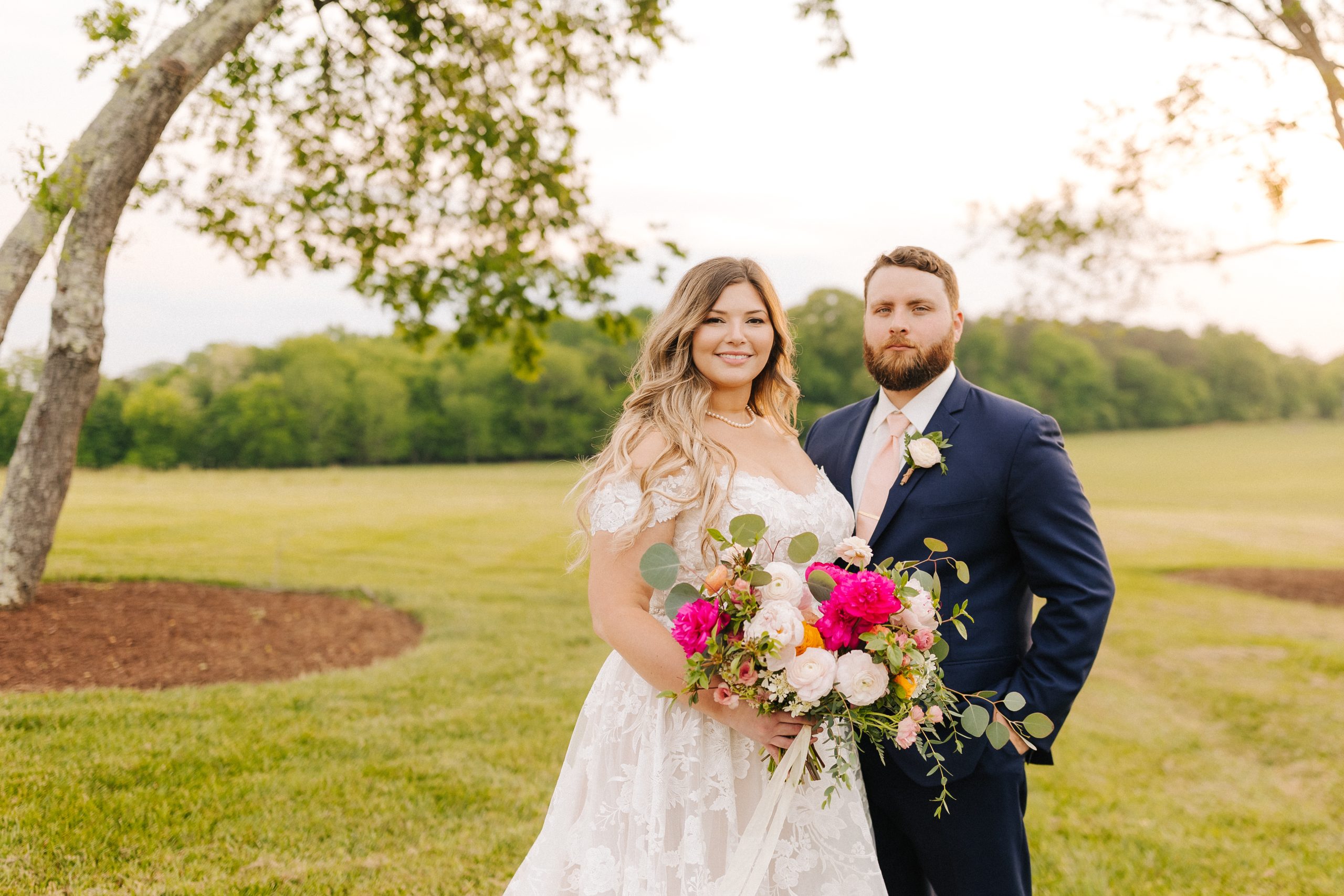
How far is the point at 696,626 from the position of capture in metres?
2.19

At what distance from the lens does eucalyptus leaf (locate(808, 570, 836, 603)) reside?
7.72 ft

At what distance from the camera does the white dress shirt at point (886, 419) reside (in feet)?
10.3

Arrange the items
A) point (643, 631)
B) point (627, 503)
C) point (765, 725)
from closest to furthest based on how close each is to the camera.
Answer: point (765, 725) → point (643, 631) → point (627, 503)

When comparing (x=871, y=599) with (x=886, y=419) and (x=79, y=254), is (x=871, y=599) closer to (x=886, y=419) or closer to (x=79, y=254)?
(x=886, y=419)

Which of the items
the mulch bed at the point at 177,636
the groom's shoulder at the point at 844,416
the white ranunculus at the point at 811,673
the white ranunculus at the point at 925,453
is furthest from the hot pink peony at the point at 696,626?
the mulch bed at the point at 177,636

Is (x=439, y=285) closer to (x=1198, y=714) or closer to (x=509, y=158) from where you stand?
(x=509, y=158)

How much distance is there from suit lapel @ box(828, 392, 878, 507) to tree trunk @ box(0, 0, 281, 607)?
449 centimetres

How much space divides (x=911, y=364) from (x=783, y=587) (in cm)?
127

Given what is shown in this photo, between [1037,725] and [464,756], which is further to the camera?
[464,756]

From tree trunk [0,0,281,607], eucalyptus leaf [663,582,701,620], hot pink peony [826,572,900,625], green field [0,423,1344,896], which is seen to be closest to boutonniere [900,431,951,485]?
hot pink peony [826,572,900,625]

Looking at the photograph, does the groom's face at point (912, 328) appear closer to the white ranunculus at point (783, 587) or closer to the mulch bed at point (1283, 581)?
the white ranunculus at point (783, 587)

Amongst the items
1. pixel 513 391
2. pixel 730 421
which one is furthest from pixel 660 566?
pixel 513 391

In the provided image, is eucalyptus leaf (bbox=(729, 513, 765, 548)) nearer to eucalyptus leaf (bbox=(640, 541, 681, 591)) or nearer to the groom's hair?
eucalyptus leaf (bbox=(640, 541, 681, 591))

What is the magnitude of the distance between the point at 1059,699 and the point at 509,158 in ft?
25.5
